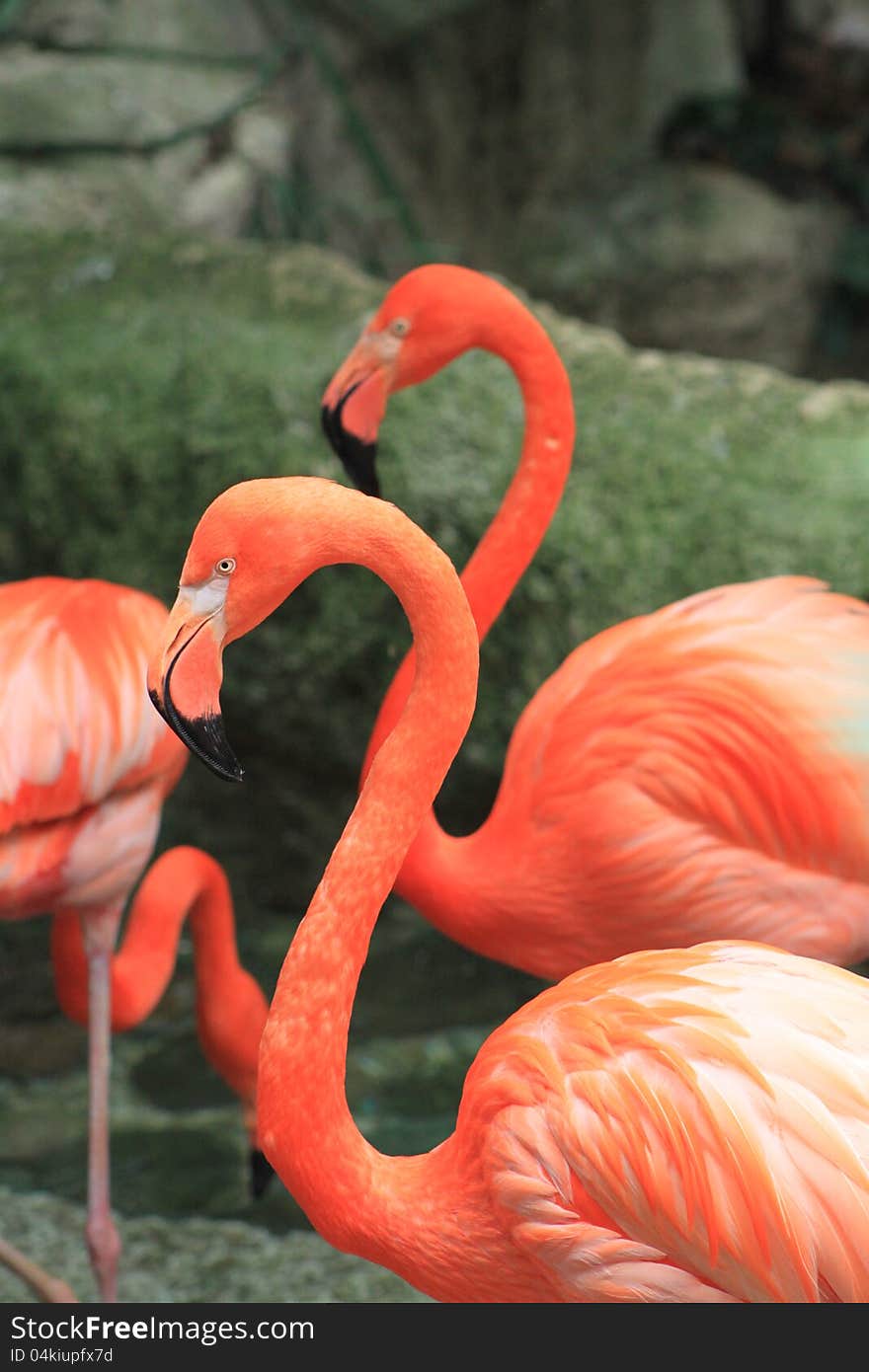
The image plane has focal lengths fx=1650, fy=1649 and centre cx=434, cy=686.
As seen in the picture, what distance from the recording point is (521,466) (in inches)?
98.5

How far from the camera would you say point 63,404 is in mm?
3412

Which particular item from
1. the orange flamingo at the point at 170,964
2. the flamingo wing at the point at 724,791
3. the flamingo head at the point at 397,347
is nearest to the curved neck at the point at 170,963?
the orange flamingo at the point at 170,964

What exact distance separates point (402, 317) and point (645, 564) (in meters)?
0.76

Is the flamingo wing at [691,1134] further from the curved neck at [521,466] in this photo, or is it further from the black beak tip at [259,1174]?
the black beak tip at [259,1174]

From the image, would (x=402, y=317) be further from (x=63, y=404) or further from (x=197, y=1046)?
(x=197, y=1046)

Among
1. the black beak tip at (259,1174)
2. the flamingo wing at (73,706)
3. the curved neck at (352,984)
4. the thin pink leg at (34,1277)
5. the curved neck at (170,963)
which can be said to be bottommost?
the thin pink leg at (34,1277)

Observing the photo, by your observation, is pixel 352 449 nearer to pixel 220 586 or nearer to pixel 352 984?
pixel 220 586

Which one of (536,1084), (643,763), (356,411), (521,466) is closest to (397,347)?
(356,411)

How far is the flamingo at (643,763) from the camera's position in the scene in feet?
7.45

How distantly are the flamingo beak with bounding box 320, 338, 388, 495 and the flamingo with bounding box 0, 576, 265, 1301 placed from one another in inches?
17.4

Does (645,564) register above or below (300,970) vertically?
below

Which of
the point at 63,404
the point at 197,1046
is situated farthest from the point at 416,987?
the point at 63,404
